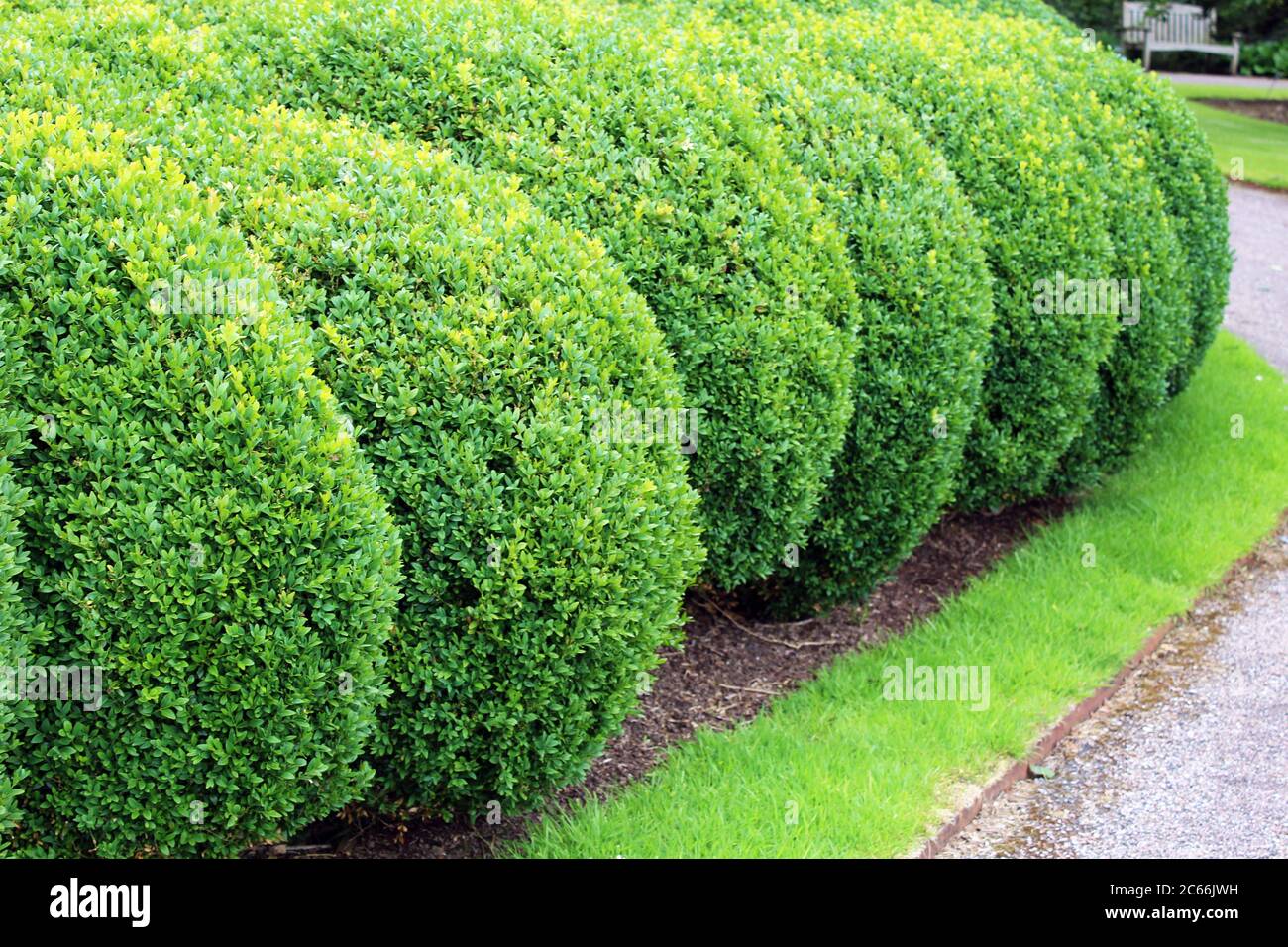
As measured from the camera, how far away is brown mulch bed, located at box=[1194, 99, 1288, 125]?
2262 cm

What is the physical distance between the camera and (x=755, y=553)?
518cm

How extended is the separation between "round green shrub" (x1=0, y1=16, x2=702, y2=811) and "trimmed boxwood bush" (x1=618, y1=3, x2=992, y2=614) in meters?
1.44

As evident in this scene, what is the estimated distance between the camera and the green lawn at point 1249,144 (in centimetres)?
1695

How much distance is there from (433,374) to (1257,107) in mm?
23285

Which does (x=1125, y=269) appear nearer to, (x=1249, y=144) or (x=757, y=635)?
(x=757, y=635)

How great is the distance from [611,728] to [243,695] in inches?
49.0

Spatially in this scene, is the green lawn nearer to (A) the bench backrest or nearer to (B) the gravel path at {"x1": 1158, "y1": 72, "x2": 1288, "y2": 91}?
(B) the gravel path at {"x1": 1158, "y1": 72, "x2": 1288, "y2": 91}

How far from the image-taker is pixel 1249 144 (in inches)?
768

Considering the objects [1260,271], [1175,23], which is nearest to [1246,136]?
[1175,23]

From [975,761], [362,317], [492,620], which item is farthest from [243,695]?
[975,761]

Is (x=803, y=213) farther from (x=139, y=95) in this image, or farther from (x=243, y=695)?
(x=243, y=695)

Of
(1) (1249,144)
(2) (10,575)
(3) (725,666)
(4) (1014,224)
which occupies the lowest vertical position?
(3) (725,666)

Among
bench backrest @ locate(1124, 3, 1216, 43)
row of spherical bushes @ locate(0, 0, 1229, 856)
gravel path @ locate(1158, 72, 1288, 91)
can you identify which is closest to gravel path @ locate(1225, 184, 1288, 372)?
row of spherical bushes @ locate(0, 0, 1229, 856)

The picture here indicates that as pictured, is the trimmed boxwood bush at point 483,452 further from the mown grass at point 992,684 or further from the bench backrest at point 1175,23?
the bench backrest at point 1175,23
